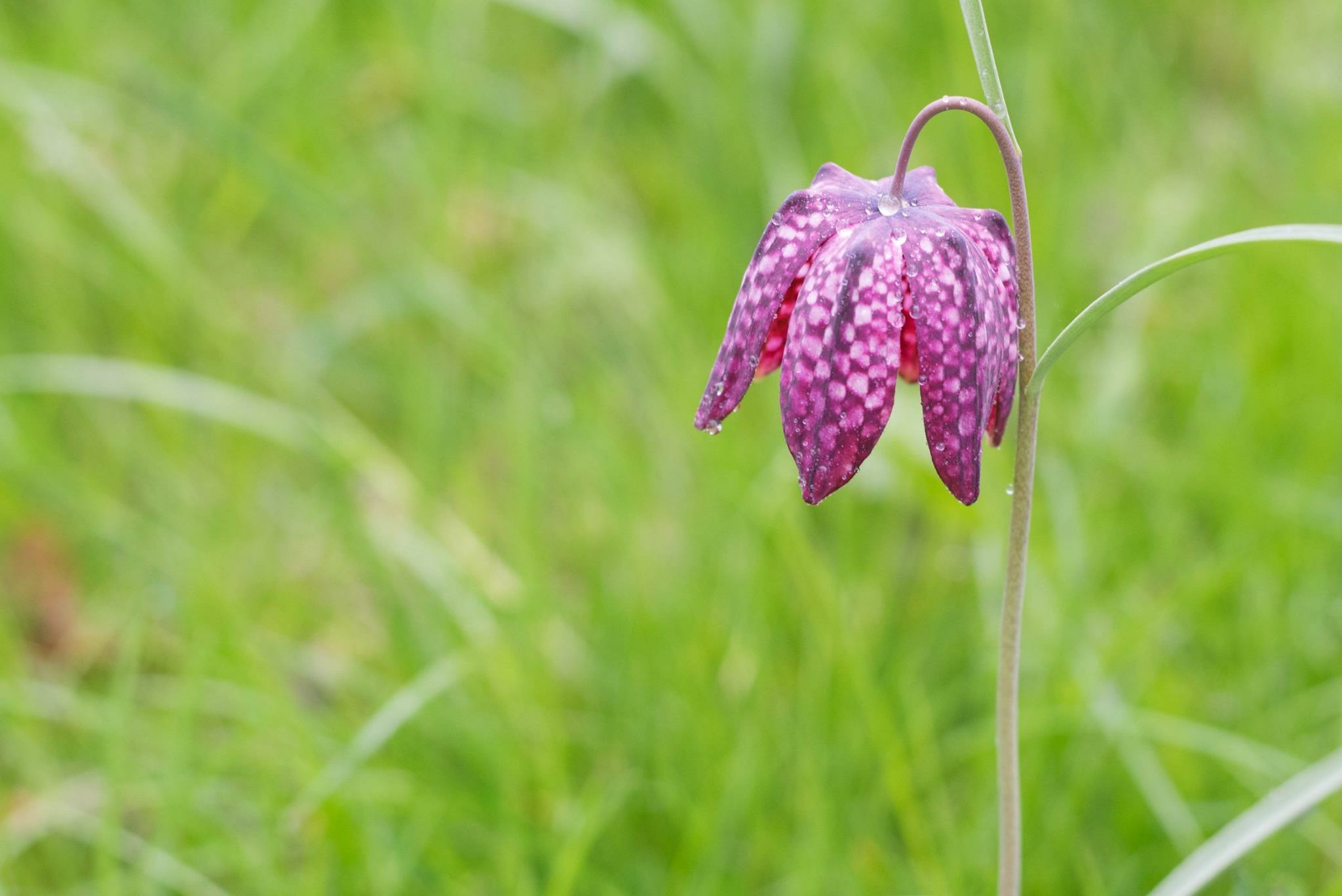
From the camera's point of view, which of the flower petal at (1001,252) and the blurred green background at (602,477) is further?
the blurred green background at (602,477)

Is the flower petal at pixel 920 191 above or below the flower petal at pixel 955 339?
above

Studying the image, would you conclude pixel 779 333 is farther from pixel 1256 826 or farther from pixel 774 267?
pixel 1256 826

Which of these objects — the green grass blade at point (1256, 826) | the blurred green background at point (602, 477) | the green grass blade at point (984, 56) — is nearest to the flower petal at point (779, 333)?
the green grass blade at point (984, 56)

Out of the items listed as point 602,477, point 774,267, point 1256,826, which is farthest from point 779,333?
point 602,477

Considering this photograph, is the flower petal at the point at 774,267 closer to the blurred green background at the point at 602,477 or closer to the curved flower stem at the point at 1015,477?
the curved flower stem at the point at 1015,477

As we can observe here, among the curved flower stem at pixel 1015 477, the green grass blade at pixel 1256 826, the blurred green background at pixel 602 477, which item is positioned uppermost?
the blurred green background at pixel 602 477

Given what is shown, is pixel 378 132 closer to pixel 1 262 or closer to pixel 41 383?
pixel 1 262
